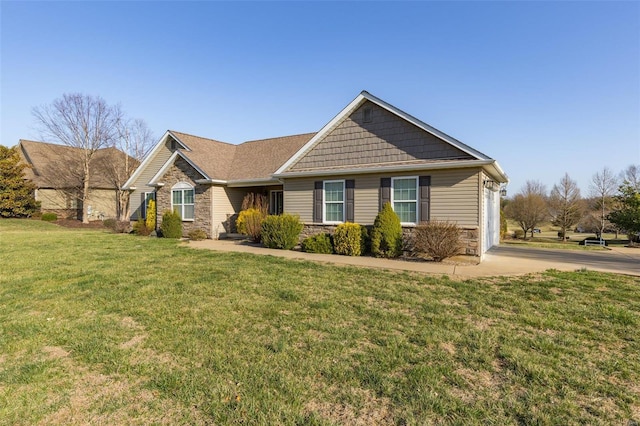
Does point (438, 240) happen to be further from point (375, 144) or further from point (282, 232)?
point (282, 232)

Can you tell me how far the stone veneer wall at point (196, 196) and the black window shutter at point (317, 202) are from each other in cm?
659

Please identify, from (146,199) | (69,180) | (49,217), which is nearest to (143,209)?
(146,199)

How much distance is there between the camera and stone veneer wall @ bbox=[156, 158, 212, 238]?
17297mm

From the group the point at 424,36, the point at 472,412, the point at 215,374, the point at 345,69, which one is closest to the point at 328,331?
the point at 215,374

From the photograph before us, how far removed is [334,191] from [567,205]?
84.8 ft

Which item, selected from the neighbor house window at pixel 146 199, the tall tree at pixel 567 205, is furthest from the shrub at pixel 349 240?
the tall tree at pixel 567 205

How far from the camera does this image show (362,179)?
1255cm

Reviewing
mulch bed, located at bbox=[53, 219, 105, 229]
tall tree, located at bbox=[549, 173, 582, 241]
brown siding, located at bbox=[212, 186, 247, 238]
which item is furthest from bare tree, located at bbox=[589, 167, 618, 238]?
mulch bed, located at bbox=[53, 219, 105, 229]

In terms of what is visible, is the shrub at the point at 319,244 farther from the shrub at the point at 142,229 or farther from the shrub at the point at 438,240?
the shrub at the point at 142,229

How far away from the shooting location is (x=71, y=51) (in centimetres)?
1441

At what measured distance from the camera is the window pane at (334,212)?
13094mm

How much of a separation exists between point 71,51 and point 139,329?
1558cm

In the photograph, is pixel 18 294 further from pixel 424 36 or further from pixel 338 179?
pixel 424 36

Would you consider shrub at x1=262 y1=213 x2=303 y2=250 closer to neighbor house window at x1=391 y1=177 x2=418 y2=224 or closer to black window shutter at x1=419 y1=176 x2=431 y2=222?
neighbor house window at x1=391 y1=177 x2=418 y2=224
